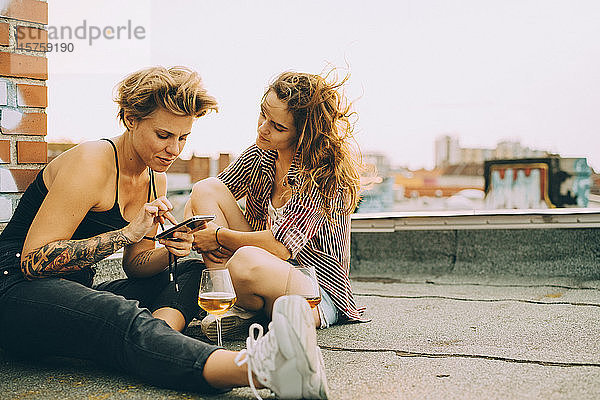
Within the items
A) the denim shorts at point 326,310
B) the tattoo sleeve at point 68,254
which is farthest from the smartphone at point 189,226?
the denim shorts at point 326,310

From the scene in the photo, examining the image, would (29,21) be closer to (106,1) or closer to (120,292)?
(106,1)

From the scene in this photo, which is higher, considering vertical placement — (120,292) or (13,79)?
(13,79)

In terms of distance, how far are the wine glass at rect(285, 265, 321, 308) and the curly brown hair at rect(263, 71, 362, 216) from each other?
1.33ft

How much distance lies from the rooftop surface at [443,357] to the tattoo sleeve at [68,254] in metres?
0.29

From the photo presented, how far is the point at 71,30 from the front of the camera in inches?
102

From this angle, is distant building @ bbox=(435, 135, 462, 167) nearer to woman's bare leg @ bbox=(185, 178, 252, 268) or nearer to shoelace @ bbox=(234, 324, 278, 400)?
woman's bare leg @ bbox=(185, 178, 252, 268)

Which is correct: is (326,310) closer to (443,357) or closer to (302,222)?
(302,222)

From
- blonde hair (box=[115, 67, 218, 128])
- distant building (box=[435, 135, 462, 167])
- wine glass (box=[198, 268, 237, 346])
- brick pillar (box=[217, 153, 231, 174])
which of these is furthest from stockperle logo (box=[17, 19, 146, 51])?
distant building (box=[435, 135, 462, 167])

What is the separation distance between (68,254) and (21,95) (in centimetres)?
90

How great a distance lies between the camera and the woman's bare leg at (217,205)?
6.94 ft

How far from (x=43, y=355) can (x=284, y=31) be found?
3.67 metres

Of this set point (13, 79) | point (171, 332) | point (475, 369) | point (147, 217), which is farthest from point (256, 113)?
point (475, 369)

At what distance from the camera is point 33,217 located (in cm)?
165

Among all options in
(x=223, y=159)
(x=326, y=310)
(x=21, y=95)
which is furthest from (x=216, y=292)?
(x=223, y=159)
